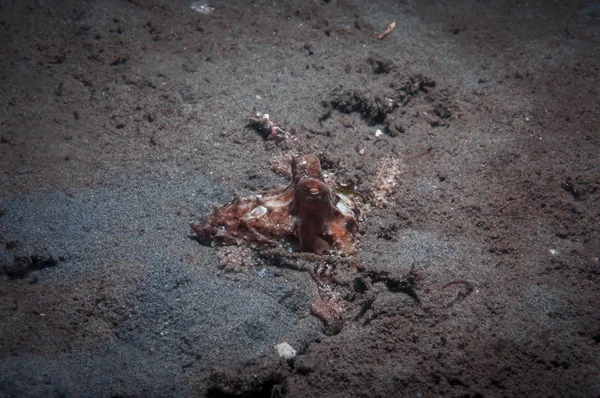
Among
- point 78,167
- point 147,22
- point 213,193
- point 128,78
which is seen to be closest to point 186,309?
point 213,193

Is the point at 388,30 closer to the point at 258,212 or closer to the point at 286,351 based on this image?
the point at 258,212

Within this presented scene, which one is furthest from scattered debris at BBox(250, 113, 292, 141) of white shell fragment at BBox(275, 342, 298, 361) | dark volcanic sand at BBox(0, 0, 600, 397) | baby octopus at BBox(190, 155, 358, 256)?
white shell fragment at BBox(275, 342, 298, 361)

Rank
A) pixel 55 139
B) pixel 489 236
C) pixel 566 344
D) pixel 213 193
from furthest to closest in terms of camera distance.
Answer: pixel 55 139 → pixel 213 193 → pixel 489 236 → pixel 566 344

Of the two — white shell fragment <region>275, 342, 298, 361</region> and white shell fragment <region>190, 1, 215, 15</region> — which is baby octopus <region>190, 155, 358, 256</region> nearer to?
white shell fragment <region>275, 342, 298, 361</region>

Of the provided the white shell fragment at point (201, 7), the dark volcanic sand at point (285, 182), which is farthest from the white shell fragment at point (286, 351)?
the white shell fragment at point (201, 7)

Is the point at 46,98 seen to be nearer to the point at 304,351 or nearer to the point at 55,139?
the point at 55,139
